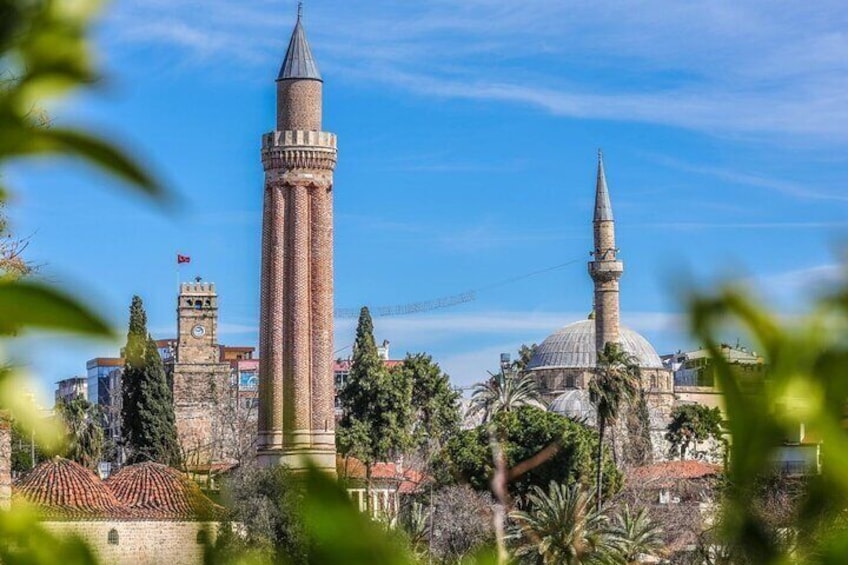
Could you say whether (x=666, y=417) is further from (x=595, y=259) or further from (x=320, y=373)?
(x=320, y=373)

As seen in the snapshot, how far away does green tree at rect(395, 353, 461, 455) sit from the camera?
5838 cm

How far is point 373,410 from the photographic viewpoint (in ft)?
172

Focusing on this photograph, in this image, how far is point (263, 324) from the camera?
52.2 meters

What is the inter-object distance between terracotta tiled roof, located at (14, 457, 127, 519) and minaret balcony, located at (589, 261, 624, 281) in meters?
41.9

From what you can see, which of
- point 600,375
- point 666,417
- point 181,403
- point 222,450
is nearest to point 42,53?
point 600,375

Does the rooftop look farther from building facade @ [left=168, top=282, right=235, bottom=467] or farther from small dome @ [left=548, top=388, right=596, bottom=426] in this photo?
small dome @ [left=548, top=388, right=596, bottom=426]

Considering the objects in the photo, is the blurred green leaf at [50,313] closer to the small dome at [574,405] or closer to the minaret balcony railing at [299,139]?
the minaret balcony railing at [299,139]

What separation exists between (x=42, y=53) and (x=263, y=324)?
51580 millimetres

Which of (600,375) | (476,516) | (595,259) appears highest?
(595,259)

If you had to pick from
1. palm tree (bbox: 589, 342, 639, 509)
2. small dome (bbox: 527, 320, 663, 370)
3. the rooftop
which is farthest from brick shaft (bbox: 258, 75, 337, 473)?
small dome (bbox: 527, 320, 663, 370)

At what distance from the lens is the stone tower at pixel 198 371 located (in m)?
66.8

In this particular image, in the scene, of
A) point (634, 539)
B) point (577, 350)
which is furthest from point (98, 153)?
point (577, 350)

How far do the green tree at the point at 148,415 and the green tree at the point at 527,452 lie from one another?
7.99 m

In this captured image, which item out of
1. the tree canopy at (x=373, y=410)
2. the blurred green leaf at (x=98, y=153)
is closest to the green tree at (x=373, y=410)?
the tree canopy at (x=373, y=410)
